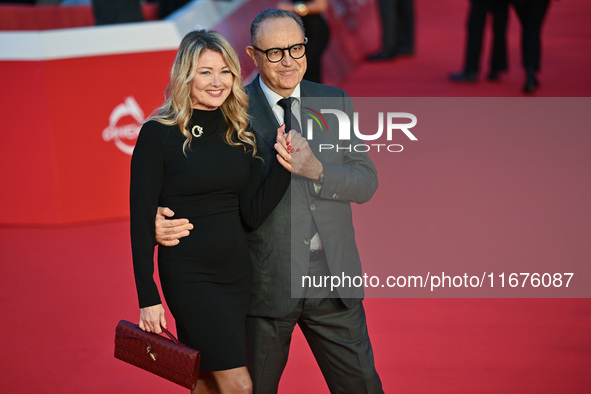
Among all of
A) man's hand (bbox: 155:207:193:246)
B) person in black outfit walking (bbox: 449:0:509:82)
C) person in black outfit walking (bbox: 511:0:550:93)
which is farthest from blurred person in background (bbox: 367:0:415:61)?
man's hand (bbox: 155:207:193:246)

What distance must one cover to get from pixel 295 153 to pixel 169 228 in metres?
0.49

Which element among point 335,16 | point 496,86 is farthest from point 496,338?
point 335,16

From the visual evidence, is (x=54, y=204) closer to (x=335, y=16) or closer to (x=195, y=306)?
(x=195, y=306)

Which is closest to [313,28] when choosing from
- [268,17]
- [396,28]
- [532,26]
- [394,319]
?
[532,26]

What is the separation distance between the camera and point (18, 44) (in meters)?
6.13

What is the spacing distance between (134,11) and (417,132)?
10.8 ft

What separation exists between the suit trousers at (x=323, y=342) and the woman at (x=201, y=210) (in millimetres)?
125

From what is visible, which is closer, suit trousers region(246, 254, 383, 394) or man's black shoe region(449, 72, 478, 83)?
suit trousers region(246, 254, 383, 394)

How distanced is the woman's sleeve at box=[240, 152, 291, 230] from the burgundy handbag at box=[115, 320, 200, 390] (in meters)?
0.49

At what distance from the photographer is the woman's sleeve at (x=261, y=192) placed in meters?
2.73

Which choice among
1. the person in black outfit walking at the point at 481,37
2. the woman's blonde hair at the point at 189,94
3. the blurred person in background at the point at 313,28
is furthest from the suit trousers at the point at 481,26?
the woman's blonde hair at the point at 189,94

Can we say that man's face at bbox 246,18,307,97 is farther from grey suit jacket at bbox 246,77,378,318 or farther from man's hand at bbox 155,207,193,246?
man's hand at bbox 155,207,193,246

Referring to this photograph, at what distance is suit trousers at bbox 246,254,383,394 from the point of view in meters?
2.86

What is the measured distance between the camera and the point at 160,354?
2.73 m
